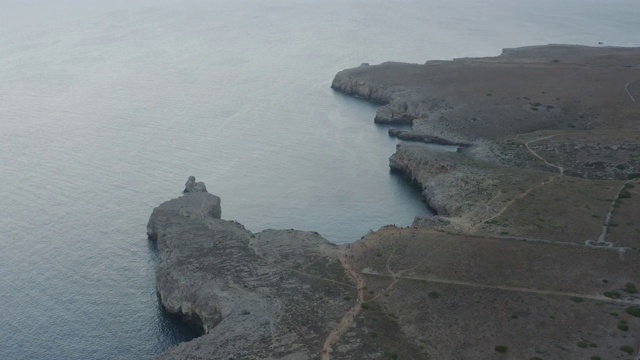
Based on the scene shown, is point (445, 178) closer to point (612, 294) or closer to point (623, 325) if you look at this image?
point (612, 294)

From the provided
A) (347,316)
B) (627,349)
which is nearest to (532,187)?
(627,349)

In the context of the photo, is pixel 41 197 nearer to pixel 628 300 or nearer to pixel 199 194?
pixel 199 194

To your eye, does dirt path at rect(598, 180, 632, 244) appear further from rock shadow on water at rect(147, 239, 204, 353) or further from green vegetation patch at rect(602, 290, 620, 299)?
rock shadow on water at rect(147, 239, 204, 353)

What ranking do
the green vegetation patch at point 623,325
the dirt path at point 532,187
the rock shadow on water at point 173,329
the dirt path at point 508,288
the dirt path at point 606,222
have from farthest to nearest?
the dirt path at point 532,187, the dirt path at point 606,222, the rock shadow on water at point 173,329, the dirt path at point 508,288, the green vegetation patch at point 623,325

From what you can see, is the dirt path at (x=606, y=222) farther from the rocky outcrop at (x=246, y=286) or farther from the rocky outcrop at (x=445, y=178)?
the rocky outcrop at (x=246, y=286)

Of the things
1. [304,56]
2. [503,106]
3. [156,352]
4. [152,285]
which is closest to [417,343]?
[156,352]

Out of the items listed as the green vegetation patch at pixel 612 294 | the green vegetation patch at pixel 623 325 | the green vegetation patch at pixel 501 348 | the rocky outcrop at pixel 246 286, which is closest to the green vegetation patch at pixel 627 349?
the green vegetation patch at pixel 623 325

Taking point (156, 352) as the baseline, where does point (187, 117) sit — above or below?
above
